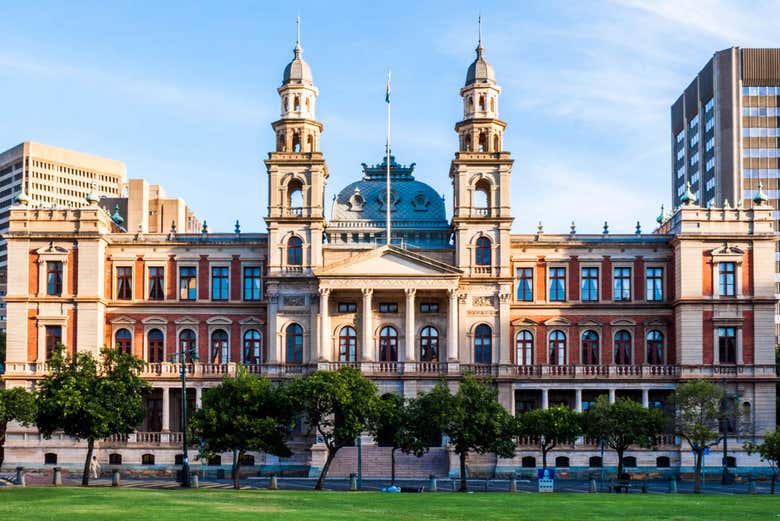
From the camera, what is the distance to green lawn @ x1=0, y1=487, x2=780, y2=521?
52.3 metres

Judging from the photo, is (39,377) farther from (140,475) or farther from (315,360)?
(315,360)

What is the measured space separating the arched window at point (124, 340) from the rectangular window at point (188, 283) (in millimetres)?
Result: 5090

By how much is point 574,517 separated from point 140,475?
52076mm

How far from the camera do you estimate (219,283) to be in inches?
4156

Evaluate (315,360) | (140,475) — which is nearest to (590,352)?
(315,360)

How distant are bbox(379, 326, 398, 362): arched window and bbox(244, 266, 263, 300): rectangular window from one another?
34.8 ft

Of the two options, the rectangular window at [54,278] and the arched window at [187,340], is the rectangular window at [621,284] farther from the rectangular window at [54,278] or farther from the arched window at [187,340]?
the rectangular window at [54,278]

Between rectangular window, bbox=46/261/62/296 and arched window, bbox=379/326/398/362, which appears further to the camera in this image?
arched window, bbox=379/326/398/362

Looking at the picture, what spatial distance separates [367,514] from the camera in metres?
53.8

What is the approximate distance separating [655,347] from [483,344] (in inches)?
Result: 553

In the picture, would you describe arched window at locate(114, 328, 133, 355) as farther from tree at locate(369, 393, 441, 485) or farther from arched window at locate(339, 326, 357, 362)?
tree at locate(369, 393, 441, 485)

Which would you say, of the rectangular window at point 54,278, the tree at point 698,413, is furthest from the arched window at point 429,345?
the rectangular window at point 54,278

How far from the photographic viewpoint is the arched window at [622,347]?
10469cm

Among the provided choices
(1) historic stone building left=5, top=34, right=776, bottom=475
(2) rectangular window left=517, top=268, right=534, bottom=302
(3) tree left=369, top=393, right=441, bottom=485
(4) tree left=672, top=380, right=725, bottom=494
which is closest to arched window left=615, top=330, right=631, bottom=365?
(1) historic stone building left=5, top=34, right=776, bottom=475
